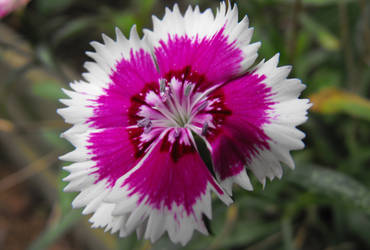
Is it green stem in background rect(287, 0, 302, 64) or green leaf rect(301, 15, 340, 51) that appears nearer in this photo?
green stem in background rect(287, 0, 302, 64)

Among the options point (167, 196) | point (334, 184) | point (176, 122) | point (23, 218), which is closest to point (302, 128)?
point (334, 184)

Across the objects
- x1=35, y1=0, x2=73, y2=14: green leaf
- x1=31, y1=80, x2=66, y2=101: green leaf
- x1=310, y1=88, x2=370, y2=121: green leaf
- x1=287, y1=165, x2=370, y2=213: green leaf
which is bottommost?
x1=287, y1=165, x2=370, y2=213: green leaf

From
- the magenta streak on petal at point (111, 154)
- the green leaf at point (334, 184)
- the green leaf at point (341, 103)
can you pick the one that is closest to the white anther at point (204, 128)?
A: the magenta streak on petal at point (111, 154)

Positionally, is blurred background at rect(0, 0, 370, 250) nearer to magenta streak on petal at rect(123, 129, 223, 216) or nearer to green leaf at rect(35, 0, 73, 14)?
green leaf at rect(35, 0, 73, 14)

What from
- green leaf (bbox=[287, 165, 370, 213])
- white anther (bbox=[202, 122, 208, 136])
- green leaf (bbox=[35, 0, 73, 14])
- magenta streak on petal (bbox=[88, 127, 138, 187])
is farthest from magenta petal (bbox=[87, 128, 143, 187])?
green leaf (bbox=[35, 0, 73, 14])

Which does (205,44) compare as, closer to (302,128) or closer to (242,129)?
(242,129)

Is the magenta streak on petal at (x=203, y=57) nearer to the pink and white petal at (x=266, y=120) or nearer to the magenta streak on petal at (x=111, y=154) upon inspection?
the pink and white petal at (x=266, y=120)
